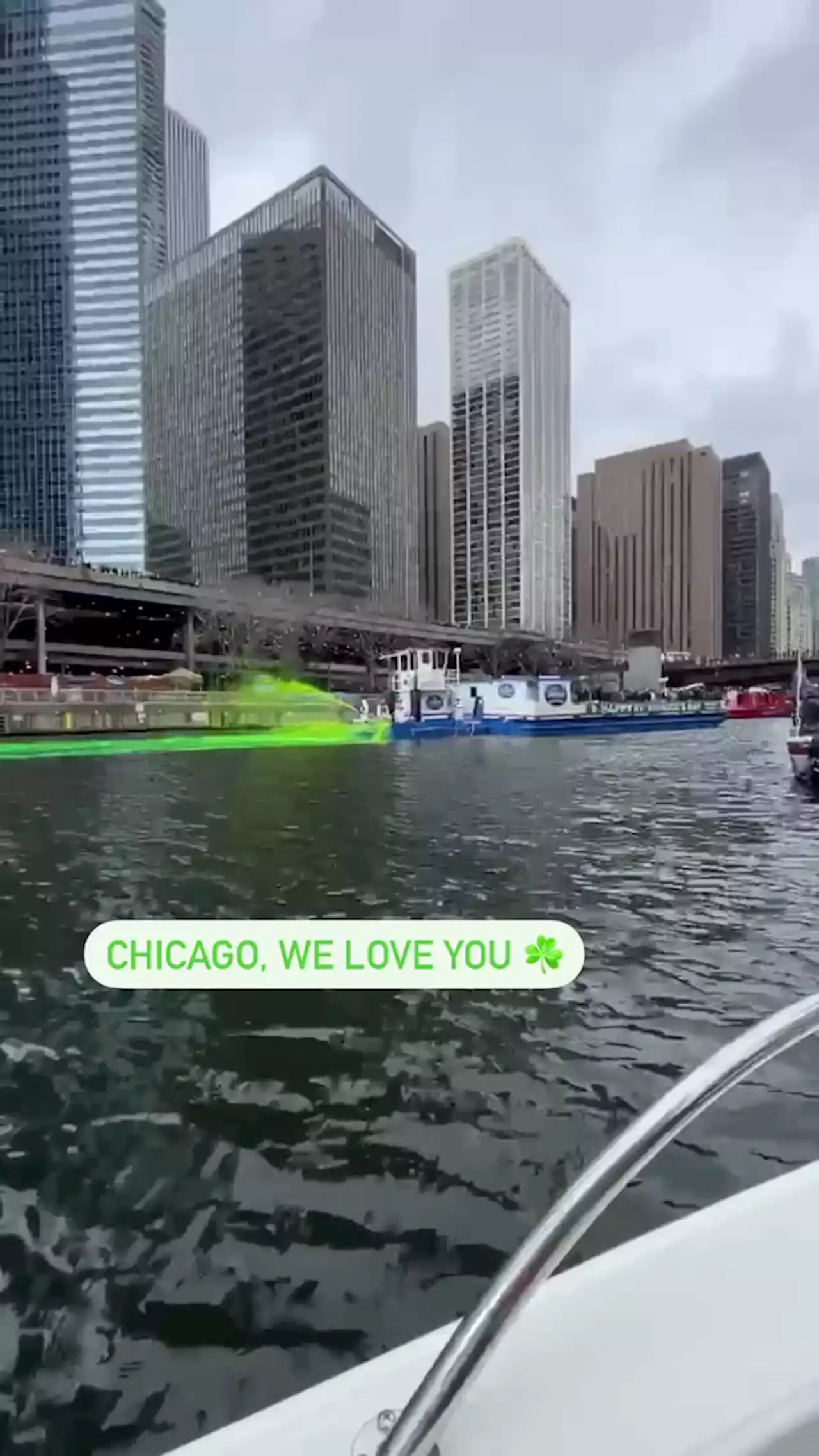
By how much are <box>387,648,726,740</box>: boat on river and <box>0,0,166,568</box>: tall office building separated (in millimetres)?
2717

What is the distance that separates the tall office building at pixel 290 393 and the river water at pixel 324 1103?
39.0 inches

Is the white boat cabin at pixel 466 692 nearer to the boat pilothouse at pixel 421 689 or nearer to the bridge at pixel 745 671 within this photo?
the boat pilothouse at pixel 421 689

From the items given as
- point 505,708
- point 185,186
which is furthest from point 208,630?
point 185,186

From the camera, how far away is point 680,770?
12.7 ft

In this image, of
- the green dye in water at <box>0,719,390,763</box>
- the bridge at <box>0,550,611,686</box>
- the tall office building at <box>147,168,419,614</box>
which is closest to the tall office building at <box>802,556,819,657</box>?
the bridge at <box>0,550,611,686</box>

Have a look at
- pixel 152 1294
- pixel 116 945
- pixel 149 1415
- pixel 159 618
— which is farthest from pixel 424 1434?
pixel 159 618

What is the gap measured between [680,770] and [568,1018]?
2649mm

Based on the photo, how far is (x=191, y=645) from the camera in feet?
18.1

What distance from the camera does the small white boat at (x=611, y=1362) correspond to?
0.36m

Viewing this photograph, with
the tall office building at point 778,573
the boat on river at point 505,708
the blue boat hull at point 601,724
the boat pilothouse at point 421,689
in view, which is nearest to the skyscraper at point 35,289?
the tall office building at point 778,573

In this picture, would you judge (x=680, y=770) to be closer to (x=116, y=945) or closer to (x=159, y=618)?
(x=116, y=945)

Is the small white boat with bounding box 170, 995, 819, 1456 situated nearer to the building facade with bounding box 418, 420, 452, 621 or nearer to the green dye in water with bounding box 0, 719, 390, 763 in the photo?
the building facade with bounding box 418, 420, 452, 621

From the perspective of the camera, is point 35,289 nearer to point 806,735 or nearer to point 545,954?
point 545,954

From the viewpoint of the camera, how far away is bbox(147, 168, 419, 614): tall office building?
195 cm
